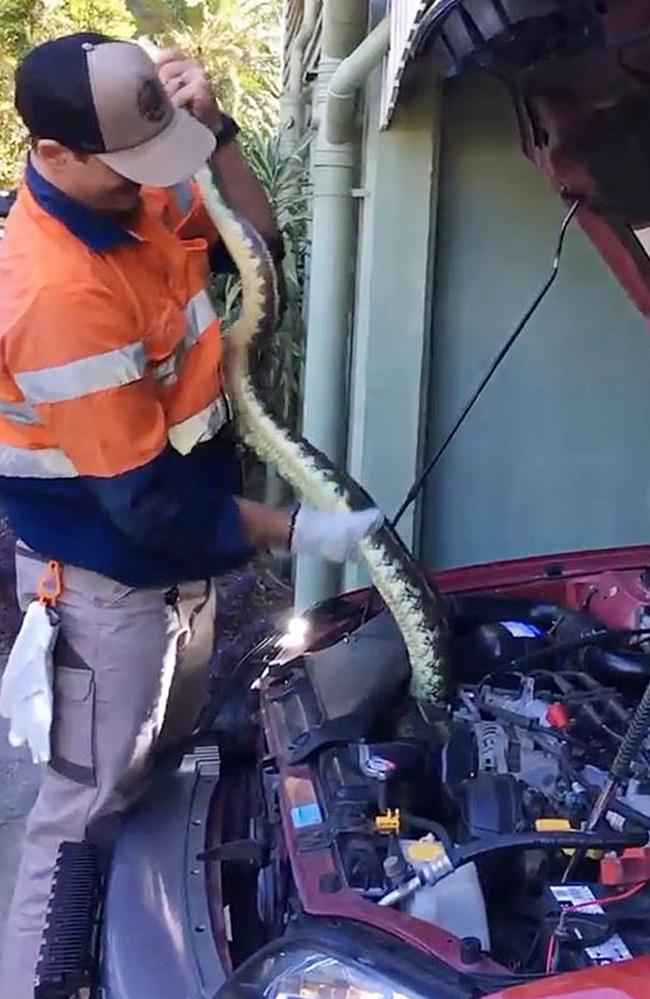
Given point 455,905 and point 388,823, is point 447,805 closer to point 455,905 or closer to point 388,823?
point 388,823

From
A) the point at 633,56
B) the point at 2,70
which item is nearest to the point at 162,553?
the point at 633,56

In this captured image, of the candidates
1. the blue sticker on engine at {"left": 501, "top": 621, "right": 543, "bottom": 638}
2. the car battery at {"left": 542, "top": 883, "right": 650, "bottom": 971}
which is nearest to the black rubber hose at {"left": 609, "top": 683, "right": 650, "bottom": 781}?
the car battery at {"left": 542, "top": 883, "right": 650, "bottom": 971}

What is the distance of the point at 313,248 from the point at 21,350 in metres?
2.57

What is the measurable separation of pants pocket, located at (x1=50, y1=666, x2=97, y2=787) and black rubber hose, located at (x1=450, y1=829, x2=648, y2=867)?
95 centimetres

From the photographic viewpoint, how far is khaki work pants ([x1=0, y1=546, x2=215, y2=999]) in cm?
259

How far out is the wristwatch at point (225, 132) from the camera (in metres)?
2.90

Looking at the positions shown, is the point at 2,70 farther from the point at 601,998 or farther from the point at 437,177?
the point at 601,998

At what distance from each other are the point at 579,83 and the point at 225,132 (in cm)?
105

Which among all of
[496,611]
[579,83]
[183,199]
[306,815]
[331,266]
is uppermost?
[579,83]

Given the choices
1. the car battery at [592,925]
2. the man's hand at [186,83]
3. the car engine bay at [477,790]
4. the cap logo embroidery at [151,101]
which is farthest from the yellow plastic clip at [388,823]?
the man's hand at [186,83]

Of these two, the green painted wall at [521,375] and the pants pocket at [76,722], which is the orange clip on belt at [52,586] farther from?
the green painted wall at [521,375]

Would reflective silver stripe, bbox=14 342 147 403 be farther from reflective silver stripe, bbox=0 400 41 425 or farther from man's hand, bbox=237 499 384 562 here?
man's hand, bbox=237 499 384 562

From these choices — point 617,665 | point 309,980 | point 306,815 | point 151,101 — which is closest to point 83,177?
point 151,101

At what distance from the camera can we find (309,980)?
1735 mm
